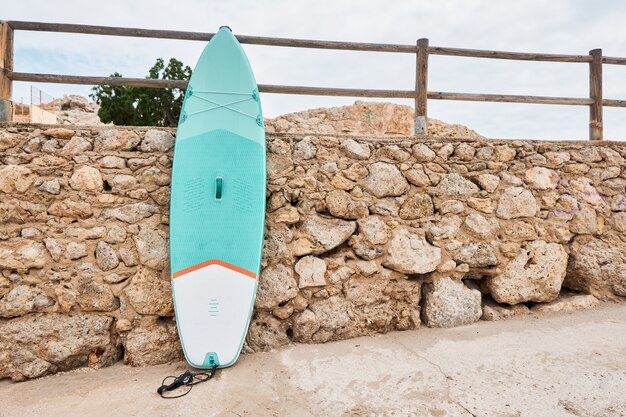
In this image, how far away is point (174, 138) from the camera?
2596 mm

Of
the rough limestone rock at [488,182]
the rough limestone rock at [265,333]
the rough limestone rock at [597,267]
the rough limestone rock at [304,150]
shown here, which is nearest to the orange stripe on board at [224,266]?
the rough limestone rock at [265,333]

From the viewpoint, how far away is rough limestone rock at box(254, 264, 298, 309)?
8.09ft

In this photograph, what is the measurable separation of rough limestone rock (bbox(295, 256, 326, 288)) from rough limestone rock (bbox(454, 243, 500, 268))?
1.06 m

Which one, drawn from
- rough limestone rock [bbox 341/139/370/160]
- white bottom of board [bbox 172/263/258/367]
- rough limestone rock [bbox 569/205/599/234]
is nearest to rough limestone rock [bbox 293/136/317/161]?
rough limestone rock [bbox 341/139/370/160]

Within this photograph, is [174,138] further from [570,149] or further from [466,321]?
[570,149]

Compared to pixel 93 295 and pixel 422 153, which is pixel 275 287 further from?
pixel 422 153

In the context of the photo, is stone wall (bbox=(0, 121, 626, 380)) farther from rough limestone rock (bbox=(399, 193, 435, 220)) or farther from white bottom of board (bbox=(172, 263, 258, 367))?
white bottom of board (bbox=(172, 263, 258, 367))

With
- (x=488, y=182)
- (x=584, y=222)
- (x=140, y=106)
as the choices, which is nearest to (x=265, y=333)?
(x=488, y=182)

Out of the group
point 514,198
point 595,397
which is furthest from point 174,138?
point 595,397

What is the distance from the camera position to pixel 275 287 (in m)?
2.48

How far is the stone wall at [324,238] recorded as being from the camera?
231 cm

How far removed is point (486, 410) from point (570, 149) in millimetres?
2506

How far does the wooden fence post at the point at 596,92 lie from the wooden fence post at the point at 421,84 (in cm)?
162

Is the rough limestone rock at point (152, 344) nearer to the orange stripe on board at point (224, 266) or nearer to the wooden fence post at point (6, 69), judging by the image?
the orange stripe on board at point (224, 266)
